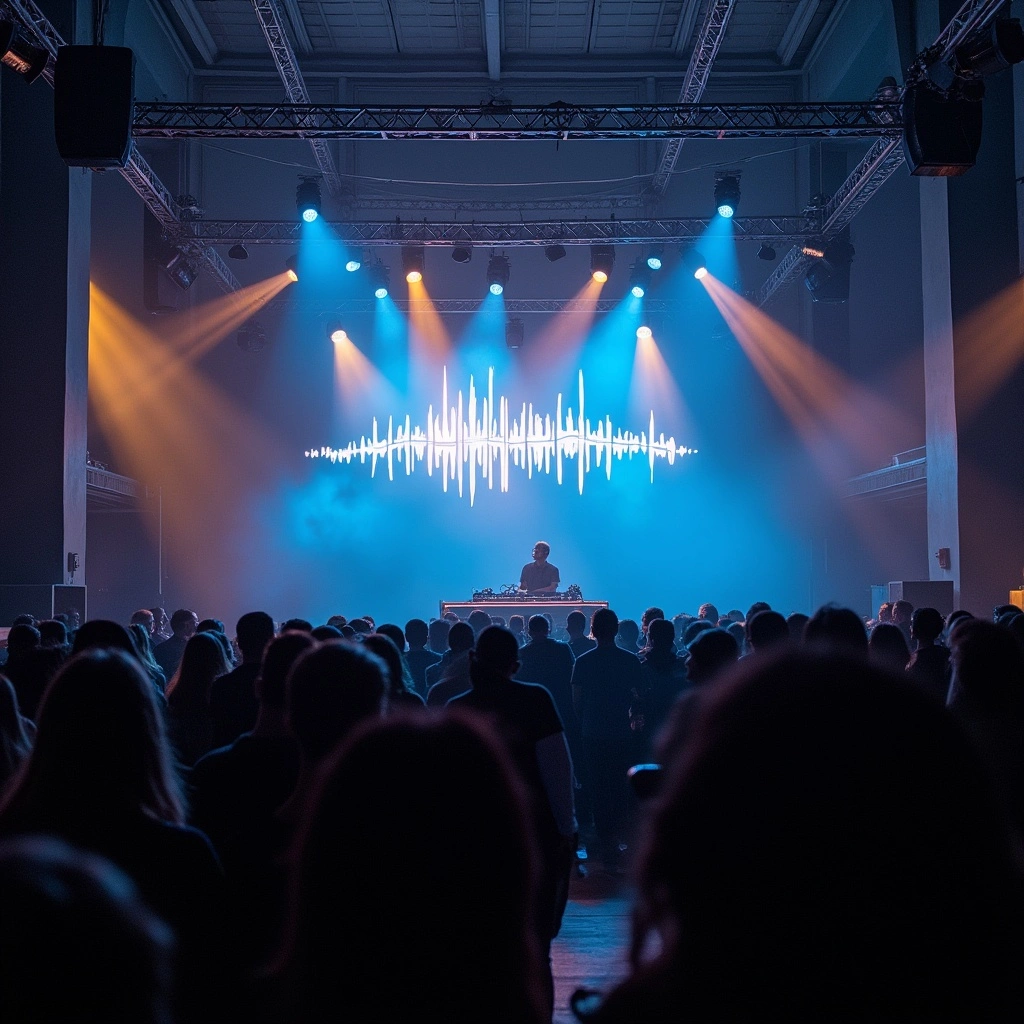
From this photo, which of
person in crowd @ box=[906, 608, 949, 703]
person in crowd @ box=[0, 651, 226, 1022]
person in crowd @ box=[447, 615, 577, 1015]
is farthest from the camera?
person in crowd @ box=[906, 608, 949, 703]

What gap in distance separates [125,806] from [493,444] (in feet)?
60.2

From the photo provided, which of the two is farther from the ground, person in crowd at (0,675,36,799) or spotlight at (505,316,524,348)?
spotlight at (505,316,524,348)

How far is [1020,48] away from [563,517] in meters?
13.3

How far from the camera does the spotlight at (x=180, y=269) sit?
627 inches

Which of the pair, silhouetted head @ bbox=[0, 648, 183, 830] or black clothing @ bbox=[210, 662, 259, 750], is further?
black clothing @ bbox=[210, 662, 259, 750]

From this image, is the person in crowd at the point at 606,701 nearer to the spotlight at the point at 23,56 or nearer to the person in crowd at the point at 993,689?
the person in crowd at the point at 993,689

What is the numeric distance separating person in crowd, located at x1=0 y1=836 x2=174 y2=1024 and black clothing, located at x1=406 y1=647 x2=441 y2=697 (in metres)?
6.48

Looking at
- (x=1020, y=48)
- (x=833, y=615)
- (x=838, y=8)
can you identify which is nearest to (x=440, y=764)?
(x=833, y=615)

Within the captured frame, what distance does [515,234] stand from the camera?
54.3ft

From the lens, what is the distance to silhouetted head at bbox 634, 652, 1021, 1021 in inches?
40.0

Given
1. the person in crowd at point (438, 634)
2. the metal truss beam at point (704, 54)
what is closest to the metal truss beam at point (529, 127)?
the metal truss beam at point (704, 54)

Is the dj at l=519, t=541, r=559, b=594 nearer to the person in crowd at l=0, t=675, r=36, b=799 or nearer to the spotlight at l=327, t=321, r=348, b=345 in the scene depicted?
the spotlight at l=327, t=321, r=348, b=345

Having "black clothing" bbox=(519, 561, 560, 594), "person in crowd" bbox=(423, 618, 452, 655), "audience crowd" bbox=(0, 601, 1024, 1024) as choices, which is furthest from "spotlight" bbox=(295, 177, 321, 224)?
"audience crowd" bbox=(0, 601, 1024, 1024)

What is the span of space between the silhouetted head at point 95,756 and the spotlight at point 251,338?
58.9 feet
